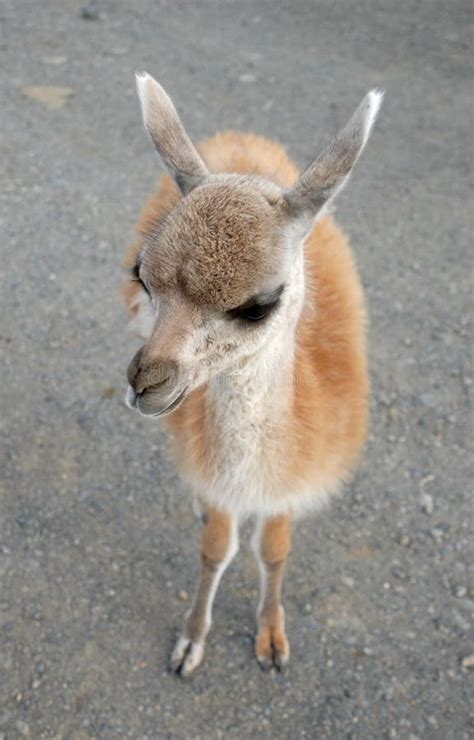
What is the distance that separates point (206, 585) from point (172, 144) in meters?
1.73

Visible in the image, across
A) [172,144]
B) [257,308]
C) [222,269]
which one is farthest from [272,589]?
[172,144]

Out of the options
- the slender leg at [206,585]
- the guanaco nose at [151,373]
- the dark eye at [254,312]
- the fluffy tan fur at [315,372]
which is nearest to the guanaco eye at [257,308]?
the dark eye at [254,312]

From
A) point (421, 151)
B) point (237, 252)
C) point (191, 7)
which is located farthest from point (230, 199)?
point (191, 7)

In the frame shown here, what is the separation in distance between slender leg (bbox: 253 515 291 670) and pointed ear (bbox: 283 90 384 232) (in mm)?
1315

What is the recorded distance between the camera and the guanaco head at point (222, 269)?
78.0 inches

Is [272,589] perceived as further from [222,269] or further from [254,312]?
[222,269]

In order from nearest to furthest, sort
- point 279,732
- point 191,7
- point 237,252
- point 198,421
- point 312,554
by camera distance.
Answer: point 237,252 < point 198,421 < point 279,732 < point 312,554 < point 191,7

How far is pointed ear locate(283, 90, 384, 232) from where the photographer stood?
2.12 meters

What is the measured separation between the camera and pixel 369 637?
3.29 meters

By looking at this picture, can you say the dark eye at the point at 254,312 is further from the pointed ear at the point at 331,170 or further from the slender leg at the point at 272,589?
the slender leg at the point at 272,589

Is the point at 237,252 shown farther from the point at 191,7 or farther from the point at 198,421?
the point at 191,7

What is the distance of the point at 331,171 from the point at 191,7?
22.6 ft

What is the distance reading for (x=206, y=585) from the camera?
3.19 m

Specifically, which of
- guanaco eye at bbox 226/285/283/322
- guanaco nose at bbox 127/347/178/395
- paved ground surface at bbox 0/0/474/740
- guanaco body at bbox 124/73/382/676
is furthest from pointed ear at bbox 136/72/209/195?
paved ground surface at bbox 0/0/474/740
